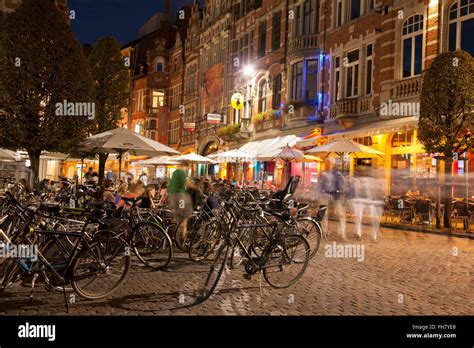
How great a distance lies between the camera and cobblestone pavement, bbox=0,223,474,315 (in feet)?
17.9

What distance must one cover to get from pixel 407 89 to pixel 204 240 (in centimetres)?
1272

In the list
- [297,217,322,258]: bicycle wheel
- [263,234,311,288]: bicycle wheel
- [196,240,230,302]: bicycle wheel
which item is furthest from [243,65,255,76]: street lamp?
[196,240,230,302]: bicycle wheel

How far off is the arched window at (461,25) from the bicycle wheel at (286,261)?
1229cm

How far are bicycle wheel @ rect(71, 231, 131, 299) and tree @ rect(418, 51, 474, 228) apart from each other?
36.8 feet

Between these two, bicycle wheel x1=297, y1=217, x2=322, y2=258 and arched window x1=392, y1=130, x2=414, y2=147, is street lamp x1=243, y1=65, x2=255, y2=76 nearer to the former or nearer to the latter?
arched window x1=392, y1=130, x2=414, y2=147

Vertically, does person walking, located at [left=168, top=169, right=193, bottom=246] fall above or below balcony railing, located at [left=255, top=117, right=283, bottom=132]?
below

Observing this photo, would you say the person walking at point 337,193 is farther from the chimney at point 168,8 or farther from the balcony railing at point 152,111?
the chimney at point 168,8

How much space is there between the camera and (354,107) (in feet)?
67.8

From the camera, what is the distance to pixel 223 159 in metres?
20.9

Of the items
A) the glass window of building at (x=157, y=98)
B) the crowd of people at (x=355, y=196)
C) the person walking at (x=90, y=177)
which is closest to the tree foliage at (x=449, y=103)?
the crowd of people at (x=355, y=196)

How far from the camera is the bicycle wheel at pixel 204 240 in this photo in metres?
8.27

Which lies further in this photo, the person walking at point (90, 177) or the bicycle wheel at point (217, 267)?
the person walking at point (90, 177)

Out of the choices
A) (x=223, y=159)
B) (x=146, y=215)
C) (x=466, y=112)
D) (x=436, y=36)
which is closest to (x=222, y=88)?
(x=223, y=159)

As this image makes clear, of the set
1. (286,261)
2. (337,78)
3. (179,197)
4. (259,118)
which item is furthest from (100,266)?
(259,118)
